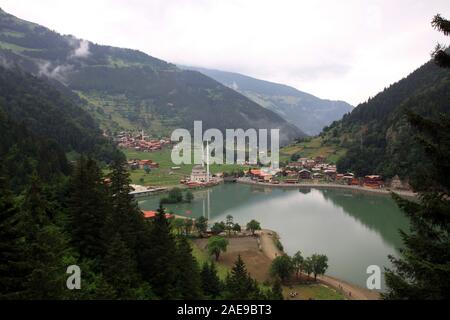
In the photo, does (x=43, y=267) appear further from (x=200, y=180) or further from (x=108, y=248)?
(x=200, y=180)

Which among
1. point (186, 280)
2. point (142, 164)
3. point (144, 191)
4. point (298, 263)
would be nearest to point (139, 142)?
point (142, 164)

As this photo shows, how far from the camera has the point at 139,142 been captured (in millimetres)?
92625

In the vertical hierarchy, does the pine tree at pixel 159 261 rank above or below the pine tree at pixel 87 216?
below

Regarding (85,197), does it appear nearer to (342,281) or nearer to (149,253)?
(149,253)

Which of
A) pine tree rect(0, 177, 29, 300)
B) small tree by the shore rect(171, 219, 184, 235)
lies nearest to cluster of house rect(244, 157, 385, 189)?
small tree by the shore rect(171, 219, 184, 235)

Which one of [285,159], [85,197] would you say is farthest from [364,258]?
[285,159]

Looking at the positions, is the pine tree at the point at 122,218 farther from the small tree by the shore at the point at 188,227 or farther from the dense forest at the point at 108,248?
the small tree by the shore at the point at 188,227

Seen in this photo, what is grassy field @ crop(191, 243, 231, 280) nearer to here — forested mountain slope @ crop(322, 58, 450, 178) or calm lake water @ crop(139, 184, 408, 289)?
calm lake water @ crop(139, 184, 408, 289)

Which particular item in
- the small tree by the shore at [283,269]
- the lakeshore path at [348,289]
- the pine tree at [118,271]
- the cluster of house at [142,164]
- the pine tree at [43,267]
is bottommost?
the lakeshore path at [348,289]

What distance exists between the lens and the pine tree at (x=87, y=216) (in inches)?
460

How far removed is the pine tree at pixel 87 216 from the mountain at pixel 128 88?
10800 centimetres

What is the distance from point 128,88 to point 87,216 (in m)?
151

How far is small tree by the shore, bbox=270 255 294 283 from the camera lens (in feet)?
64.3

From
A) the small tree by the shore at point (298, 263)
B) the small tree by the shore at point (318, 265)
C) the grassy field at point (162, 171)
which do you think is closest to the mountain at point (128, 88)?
the grassy field at point (162, 171)
